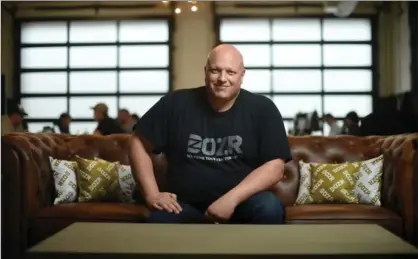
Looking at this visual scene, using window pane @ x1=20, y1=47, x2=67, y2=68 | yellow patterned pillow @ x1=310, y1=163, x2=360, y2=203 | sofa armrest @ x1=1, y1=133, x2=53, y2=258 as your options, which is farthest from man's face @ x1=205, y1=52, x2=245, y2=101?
window pane @ x1=20, y1=47, x2=67, y2=68

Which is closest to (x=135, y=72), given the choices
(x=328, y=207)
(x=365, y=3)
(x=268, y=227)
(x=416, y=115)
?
(x=365, y=3)

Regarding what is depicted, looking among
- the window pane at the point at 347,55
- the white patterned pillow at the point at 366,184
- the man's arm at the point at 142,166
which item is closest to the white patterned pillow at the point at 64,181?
the man's arm at the point at 142,166

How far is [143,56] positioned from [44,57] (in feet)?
3.93

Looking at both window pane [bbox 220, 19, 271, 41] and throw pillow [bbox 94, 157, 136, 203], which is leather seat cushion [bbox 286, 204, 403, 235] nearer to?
Answer: throw pillow [bbox 94, 157, 136, 203]

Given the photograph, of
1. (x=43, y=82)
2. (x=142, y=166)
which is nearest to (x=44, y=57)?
(x=43, y=82)

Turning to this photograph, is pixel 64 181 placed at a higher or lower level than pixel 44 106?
lower

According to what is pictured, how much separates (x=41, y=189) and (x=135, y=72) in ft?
14.9

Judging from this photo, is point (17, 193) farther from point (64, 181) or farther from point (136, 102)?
point (136, 102)

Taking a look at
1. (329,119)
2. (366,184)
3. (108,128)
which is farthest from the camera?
(329,119)

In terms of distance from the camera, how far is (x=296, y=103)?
22.1ft

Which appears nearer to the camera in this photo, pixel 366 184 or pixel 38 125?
pixel 366 184

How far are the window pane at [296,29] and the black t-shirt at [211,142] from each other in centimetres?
514

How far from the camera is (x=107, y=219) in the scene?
2.21 m

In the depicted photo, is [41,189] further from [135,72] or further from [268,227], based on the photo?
[135,72]
